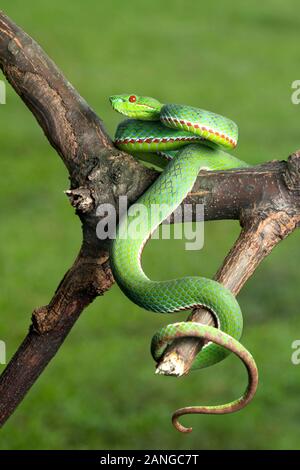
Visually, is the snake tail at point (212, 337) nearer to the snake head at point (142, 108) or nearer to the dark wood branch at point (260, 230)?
the dark wood branch at point (260, 230)

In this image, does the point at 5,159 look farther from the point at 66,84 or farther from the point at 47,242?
the point at 66,84

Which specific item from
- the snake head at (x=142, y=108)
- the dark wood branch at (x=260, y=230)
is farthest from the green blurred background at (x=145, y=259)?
the dark wood branch at (x=260, y=230)

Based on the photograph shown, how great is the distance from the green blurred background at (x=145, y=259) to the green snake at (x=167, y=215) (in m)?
1.92

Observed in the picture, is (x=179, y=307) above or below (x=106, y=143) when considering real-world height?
below

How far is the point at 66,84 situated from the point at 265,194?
0.48m

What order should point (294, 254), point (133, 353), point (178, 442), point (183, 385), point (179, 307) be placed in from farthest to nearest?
point (294, 254)
point (133, 353)
point (183, 385)
point (178, 442)
point (179, 307)

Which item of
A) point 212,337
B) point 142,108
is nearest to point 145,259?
point 142,108

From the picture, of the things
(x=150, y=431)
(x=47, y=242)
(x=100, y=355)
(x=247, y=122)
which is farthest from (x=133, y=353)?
(x=247, y=122)

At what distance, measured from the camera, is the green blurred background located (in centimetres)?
352

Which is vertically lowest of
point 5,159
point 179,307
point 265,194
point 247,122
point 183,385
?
point 179,307

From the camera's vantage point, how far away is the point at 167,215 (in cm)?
153

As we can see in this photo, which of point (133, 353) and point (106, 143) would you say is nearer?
point (106, 143)

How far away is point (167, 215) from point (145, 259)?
3.40 m

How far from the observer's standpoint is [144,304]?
1406 mm
